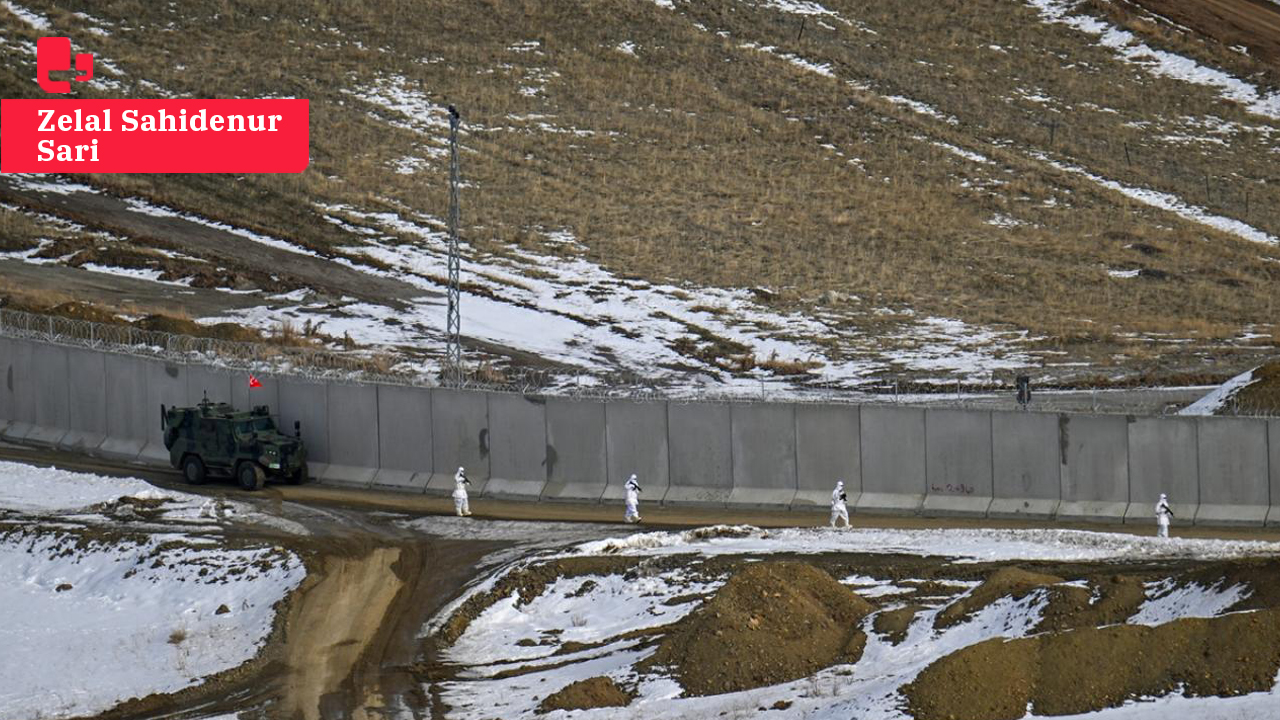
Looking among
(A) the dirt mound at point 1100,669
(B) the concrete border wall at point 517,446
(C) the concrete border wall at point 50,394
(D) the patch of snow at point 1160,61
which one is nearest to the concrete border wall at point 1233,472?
(B) the concrete border wall at point 517,446

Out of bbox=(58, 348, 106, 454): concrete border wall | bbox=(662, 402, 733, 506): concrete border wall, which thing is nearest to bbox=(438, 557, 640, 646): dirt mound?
bbox=(662, 402, 733, 506): concrete border wall

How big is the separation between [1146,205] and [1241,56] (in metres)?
22.5

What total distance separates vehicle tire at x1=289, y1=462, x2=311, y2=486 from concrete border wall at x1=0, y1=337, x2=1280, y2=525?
1.70 ft

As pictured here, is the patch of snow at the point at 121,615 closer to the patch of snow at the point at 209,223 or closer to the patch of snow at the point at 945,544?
the patch of snow at the point at 945,544

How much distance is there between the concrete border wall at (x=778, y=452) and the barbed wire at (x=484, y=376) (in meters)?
2.33

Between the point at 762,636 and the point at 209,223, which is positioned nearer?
the point at 762,636

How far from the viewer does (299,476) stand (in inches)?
1576

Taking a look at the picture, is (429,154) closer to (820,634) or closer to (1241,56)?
(1241,56)

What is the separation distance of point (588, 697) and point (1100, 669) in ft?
21.7

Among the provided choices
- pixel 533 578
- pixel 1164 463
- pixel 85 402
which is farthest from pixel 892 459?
pixel 85 402

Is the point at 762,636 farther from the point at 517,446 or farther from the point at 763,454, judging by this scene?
the point at 517,446

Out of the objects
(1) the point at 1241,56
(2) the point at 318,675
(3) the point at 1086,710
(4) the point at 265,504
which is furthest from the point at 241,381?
(1) the point at 1241,56

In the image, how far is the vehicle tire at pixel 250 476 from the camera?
39.3 m

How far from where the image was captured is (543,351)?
54.7 meters
